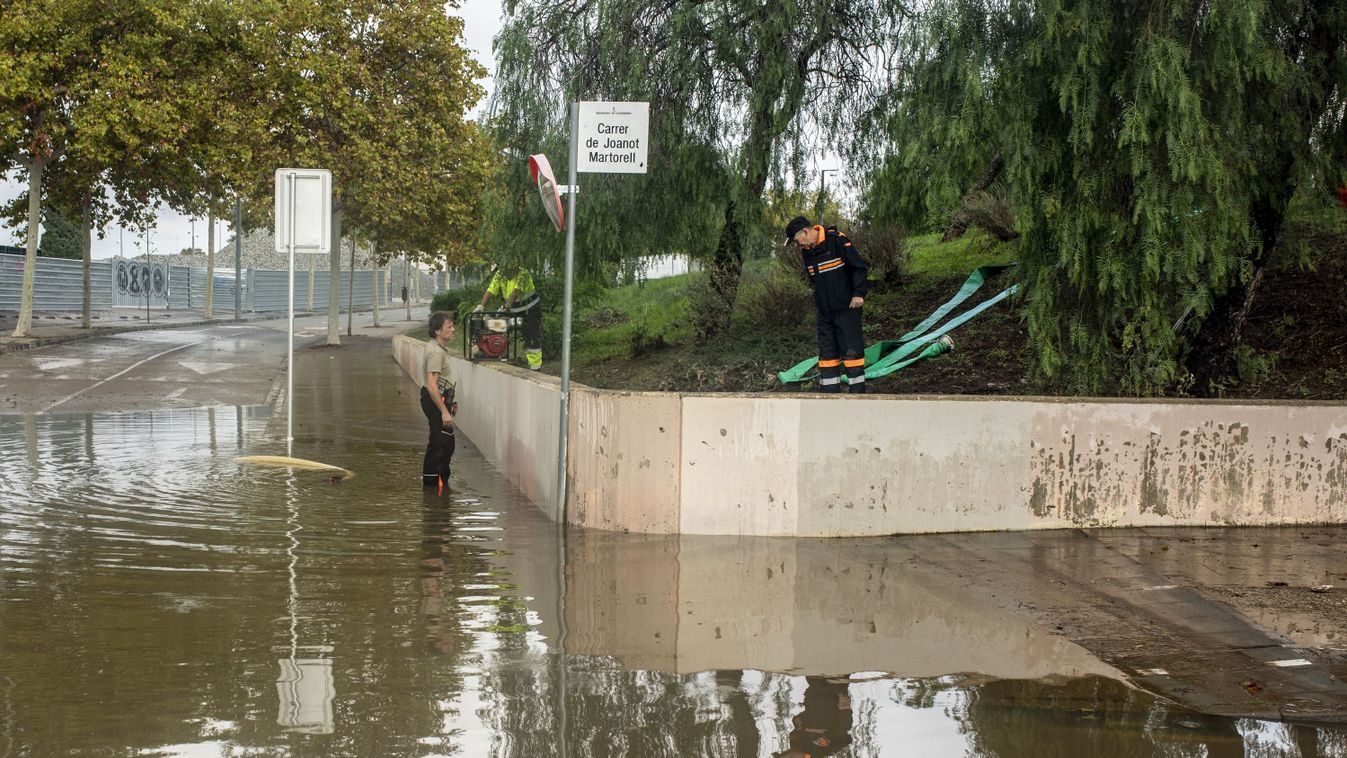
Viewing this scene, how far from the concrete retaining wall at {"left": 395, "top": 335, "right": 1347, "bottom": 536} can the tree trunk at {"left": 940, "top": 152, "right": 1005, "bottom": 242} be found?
114 inches

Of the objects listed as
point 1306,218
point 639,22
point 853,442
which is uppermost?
point 639,22

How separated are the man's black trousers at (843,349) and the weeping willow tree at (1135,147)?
1.22 m

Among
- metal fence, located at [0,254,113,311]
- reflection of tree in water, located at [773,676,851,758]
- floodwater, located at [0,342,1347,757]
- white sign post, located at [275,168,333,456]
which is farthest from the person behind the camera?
metal fence, located at [0,254,113,311]

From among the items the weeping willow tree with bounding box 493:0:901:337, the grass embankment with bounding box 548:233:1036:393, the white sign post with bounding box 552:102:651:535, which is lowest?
the grass embankment with bounding box 548:233:1036:393

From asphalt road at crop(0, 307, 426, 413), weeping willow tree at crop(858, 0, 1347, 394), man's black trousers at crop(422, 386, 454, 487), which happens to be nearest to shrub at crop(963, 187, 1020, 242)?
weeping willow tree at crop(858, 0, 1347, 394)

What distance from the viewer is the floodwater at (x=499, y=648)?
4.48 m

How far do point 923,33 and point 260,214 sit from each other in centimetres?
4691

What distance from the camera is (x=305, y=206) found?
13.7 meters

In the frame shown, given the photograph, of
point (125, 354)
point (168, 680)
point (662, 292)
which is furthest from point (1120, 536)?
point (125, 354)

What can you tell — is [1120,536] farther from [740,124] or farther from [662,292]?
[662,292]

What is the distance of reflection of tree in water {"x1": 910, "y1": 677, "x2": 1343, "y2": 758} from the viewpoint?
441cm

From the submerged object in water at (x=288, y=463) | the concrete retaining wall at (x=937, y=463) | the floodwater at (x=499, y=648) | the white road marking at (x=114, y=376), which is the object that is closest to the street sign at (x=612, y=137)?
the concrete retaining wall at (x=937, y=463)

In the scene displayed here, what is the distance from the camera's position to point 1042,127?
33.0 ft

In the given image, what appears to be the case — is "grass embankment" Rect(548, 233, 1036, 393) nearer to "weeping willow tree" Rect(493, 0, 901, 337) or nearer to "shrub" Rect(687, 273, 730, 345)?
"shrub" Rect(687, 273, 730, 345)
